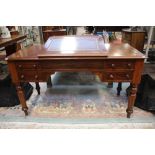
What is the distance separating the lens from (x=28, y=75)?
1523 mm

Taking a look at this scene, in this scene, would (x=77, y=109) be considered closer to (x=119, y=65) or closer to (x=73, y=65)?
(x=73, y=65)

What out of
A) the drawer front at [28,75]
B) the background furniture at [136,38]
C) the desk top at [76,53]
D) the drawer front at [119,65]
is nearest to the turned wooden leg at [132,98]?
the drawer front at [119,65]

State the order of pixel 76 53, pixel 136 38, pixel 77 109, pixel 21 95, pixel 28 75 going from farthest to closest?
pixel 136 38 < pixel 77 109 < pixel 21 95 < pixel 28 75 < pixel 76 53

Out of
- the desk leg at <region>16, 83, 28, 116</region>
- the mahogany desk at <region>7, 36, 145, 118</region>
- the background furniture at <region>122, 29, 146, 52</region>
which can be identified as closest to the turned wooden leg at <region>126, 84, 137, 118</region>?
the mahogany desk at <region>7, 36, 145, 118</region>

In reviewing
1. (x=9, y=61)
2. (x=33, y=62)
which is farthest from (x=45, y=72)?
(x=9, y=61)

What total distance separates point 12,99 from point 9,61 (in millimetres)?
696

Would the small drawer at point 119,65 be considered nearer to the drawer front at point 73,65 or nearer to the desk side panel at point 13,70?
the drawer front at point 73,65

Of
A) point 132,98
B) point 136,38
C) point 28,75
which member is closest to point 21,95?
point 28,75

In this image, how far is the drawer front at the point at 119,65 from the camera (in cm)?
141

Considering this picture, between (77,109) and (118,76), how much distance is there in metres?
0.66

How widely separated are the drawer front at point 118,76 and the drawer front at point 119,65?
0.06 meters

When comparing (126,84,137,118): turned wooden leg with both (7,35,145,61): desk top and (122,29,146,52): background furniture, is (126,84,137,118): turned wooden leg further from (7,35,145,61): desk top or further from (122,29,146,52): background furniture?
(122,29,146,52): background furniture

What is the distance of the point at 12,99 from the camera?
198cm

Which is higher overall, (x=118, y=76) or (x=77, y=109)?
(x=118, y=76)
